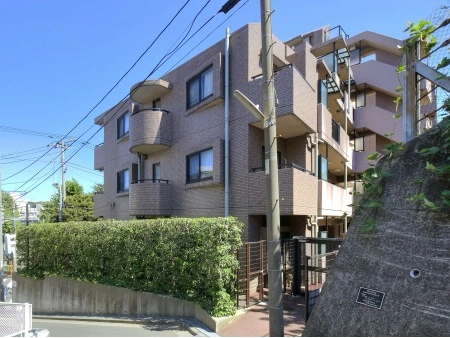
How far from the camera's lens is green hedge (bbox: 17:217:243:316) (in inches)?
304

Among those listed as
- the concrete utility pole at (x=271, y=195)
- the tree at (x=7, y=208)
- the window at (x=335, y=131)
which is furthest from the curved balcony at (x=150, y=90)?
the tree at (x=7, y=208)

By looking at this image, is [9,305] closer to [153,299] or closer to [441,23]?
[153,299]

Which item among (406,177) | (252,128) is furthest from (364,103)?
(406,177)

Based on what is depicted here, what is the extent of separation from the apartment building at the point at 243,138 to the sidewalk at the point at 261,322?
2.73m

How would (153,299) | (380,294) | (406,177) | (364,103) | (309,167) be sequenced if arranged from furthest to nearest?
(364,103), (309,167), (153,299), (406,177), (380,294)

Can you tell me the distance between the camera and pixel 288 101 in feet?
31.7

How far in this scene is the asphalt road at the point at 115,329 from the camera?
24.3 feet

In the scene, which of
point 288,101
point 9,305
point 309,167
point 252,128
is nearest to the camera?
point 9,305

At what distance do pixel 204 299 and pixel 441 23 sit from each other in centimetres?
746

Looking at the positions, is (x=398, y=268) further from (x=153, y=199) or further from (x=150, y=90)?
(x=150, y=90)

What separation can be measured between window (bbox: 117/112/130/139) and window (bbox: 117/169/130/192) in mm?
2312

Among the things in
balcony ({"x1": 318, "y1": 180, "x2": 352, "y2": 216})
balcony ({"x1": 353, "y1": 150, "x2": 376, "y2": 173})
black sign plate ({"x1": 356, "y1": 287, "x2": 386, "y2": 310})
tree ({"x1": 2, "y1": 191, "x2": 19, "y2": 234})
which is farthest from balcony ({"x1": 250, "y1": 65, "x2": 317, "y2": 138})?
tree ({"x1": 2, "y1": 191, "x2": 19, "y2": 234})

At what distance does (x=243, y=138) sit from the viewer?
10773 millimetres

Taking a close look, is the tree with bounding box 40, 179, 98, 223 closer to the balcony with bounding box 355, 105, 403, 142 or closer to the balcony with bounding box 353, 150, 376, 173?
the balcony with bounding box 353, 150, 376, 173
